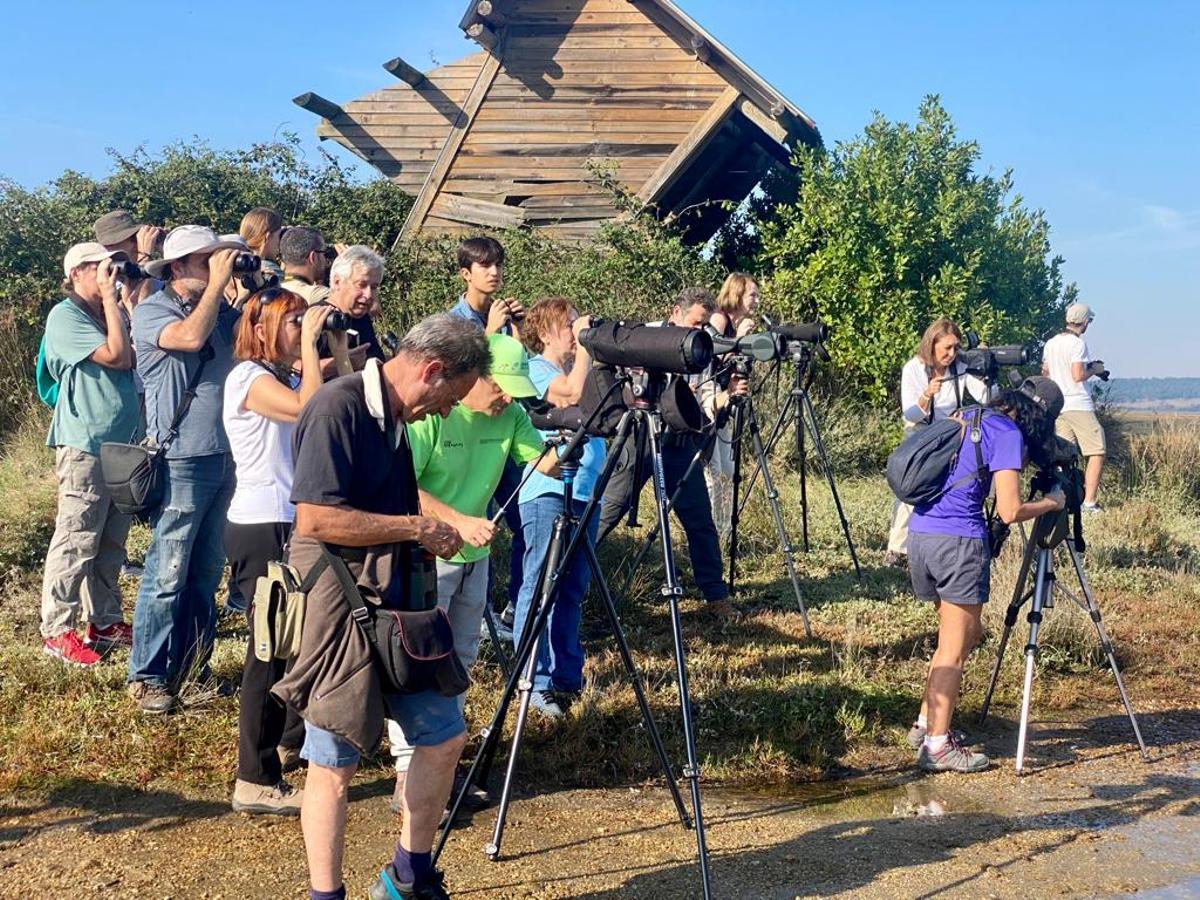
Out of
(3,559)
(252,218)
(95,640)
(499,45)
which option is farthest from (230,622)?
(499,45)

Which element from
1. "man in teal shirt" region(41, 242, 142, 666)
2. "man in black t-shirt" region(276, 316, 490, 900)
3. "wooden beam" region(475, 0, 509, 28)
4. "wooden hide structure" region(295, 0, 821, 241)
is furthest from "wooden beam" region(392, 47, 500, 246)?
"man in black t-shirt" region(276, 316, 490, 900)

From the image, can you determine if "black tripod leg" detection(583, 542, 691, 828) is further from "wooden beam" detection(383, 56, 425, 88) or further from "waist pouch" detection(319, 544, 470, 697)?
"wooden beam" detection(383, 56, 425, 88)

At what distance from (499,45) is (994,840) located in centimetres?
1218

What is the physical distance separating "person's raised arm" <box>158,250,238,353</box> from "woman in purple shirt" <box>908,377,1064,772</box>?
3238 mm

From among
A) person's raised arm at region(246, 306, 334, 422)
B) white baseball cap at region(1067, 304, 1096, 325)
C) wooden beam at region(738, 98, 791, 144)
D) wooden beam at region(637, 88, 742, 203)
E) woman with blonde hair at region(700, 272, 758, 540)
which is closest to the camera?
person's raised arm at region(246, 306, 334, 422)

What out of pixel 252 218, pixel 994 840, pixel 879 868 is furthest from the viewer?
pixel 252 218

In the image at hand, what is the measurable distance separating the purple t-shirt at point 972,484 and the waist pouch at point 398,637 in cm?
272

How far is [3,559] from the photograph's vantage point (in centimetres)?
684

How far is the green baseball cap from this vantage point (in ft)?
13.7

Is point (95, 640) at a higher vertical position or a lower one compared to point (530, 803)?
higher

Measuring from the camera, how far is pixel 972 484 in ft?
16.6

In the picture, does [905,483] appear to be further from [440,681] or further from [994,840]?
[440,681]

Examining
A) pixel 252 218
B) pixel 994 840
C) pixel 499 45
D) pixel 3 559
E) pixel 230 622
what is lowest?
pixel 994 840

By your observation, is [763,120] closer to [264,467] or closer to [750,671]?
A: [750,671]
